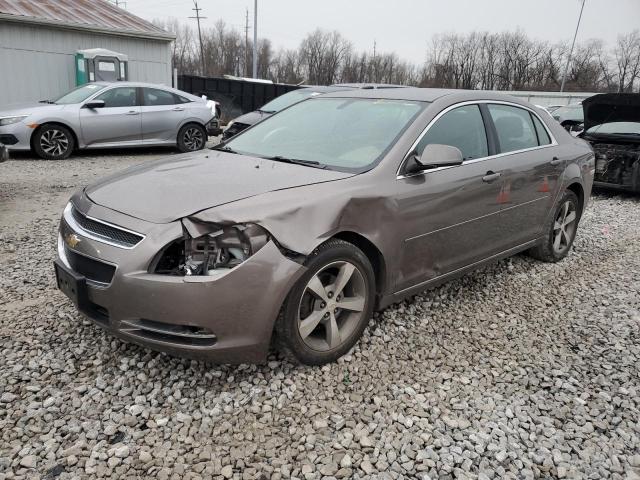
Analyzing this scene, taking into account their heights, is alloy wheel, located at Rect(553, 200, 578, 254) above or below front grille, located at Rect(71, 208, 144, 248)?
below

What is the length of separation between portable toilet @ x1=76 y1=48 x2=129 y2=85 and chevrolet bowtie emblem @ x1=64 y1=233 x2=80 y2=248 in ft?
42.6

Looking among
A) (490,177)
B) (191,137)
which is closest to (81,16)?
(191,137)

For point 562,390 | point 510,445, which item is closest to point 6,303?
point 510,445

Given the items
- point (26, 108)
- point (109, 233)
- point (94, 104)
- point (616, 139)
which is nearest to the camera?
point (109, 233)

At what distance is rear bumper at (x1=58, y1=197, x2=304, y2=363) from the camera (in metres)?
2.52

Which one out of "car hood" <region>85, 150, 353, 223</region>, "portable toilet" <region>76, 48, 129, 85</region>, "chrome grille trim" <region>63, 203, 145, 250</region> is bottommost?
"chrome grille trim" <region>63, 203, 145, 250</region>

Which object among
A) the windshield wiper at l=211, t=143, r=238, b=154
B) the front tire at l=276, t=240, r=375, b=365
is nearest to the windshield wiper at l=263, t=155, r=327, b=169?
the windshield wiper at l=211, t=143, r=238, b=154

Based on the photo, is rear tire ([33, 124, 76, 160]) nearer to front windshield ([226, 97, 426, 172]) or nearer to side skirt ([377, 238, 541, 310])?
front windshield ([226, 97, 426, 172])

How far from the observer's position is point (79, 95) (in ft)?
33.3

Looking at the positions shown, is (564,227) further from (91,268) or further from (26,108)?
(26,108)

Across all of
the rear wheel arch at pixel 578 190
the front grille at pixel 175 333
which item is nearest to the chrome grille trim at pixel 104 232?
the front grille at pixel 175 333

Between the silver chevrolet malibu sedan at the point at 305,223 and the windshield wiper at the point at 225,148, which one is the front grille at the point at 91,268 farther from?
the windshield wiper at the point at 225,148

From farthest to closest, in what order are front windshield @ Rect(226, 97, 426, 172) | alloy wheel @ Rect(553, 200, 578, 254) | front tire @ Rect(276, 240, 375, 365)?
alloy wheel @ Rect(553, 200, 578, 254)
front windshield @ Rect(226, 97, 426, 172)
front tire @ Rect(276, 240, 375, 365)

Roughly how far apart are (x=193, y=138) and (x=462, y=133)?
8.76m
